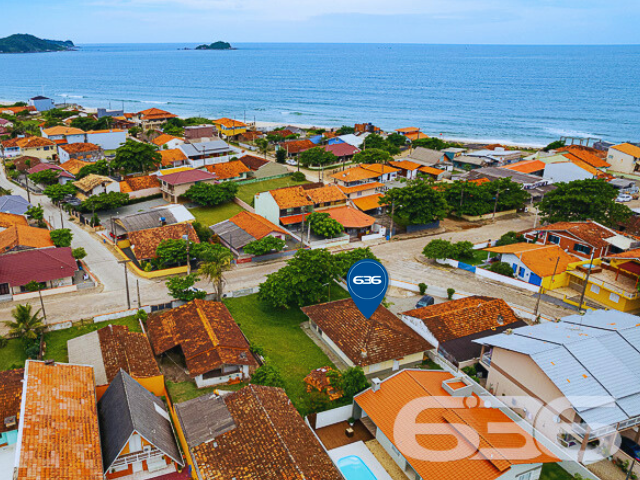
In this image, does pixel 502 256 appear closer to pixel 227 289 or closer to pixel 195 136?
pixel 227 289

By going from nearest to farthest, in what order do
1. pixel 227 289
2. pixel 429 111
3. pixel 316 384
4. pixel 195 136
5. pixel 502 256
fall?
pixel 316 384
pixel 227 289
pixel 502 256
pixel 195 136
pixel 429 111

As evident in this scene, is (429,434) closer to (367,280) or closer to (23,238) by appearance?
(367,280)

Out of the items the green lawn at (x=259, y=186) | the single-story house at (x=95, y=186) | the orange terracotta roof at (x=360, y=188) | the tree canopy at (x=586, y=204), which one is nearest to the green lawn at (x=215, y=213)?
the green lawn at (x=259, y=186)

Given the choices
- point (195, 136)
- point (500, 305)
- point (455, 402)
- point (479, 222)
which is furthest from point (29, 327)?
point (195, 136)

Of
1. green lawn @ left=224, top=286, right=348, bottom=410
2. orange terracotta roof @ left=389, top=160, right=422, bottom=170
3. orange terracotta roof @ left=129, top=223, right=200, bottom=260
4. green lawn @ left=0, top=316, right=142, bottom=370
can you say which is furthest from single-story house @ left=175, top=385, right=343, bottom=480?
orange terracotta roof @ left=389, top=160, right=422, bottom=170

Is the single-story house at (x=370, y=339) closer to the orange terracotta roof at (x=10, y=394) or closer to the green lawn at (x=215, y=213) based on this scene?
the orange terracotta roof at (x=10, y=394)

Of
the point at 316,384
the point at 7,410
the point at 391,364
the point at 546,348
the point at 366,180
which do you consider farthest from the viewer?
the point at 366,180

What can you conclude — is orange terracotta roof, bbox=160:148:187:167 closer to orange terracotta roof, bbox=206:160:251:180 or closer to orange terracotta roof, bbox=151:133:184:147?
orange terracotta roof, bbox=206:160:251:180
